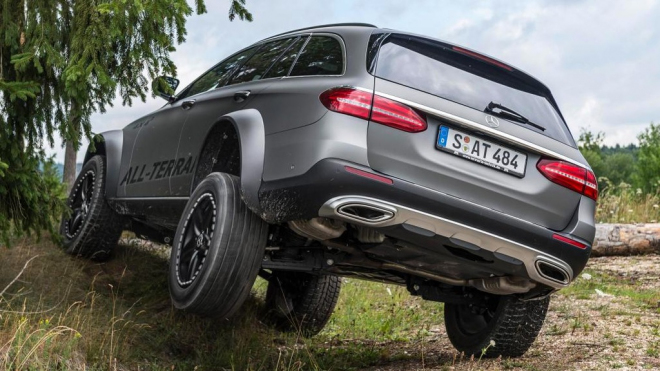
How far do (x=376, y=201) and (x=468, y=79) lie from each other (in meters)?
1.05

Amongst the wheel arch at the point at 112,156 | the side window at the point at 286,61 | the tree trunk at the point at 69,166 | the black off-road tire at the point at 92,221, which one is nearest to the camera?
the side window at the point at 286,61

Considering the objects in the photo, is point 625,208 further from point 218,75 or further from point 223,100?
point 223,100

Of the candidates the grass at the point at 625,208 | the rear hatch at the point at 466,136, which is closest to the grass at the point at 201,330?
the rear hatch at the point at 466,136

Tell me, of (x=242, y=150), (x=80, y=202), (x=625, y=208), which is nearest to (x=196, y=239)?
(x=242, y=150)

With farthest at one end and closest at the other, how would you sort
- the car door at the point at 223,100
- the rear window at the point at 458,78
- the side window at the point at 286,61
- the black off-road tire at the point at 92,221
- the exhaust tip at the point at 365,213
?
the black off-road tire at the point at 92,221
the car door at the point at 223,100
the side window at the point at 286,61
the rear window at the point at 458,78
the exhaust tip at the point at 365,213

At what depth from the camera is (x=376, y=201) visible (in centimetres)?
370

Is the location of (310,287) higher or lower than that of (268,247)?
lower

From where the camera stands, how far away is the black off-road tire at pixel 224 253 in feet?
13.7

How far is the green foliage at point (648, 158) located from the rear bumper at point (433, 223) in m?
52.2

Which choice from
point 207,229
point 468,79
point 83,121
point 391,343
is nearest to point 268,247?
point 207,229

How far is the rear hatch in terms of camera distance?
151 inches

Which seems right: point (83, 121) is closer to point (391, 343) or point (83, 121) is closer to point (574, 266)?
point (391, 343)

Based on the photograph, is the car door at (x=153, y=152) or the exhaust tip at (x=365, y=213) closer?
the exhaust tip at (x=365, y=213)

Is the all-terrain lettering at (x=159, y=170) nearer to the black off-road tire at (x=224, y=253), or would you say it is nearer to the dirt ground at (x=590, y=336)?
the black off-road tire at (x=224, y=253)
